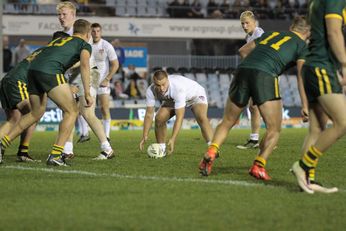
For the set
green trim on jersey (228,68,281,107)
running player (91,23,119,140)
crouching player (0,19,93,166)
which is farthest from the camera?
running player (91,23,119,140)

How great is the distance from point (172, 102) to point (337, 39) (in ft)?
20.3

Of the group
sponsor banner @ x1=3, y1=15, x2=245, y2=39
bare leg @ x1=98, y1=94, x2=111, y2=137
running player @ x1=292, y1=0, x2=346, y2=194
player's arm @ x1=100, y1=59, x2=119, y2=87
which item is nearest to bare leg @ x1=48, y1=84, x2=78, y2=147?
running player @ x1=292, y1=0, x2=346, y2=194

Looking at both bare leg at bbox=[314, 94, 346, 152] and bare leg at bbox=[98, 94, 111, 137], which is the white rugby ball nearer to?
bare leg at bbox=[98, 94, 111, 137]

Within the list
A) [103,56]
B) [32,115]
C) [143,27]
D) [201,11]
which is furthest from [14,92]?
[201,11]

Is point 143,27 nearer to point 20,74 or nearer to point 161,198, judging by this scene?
point 20,74

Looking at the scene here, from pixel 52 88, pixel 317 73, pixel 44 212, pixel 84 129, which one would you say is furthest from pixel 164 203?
pixel 84 129

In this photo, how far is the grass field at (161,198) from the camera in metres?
7.99

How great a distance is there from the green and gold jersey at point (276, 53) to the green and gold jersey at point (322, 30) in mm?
1395

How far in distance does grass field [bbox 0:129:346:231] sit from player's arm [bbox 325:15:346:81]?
54.1 inches

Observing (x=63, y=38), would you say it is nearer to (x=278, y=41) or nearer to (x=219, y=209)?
(x=278, y=41)

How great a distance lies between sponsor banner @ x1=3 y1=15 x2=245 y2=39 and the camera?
37.8 metres

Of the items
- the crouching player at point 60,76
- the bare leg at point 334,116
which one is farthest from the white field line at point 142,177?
the bare leg at point 334,116

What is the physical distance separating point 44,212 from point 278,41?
14.0 feet

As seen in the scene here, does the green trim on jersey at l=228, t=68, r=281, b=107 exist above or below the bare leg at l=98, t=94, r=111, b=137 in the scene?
above
